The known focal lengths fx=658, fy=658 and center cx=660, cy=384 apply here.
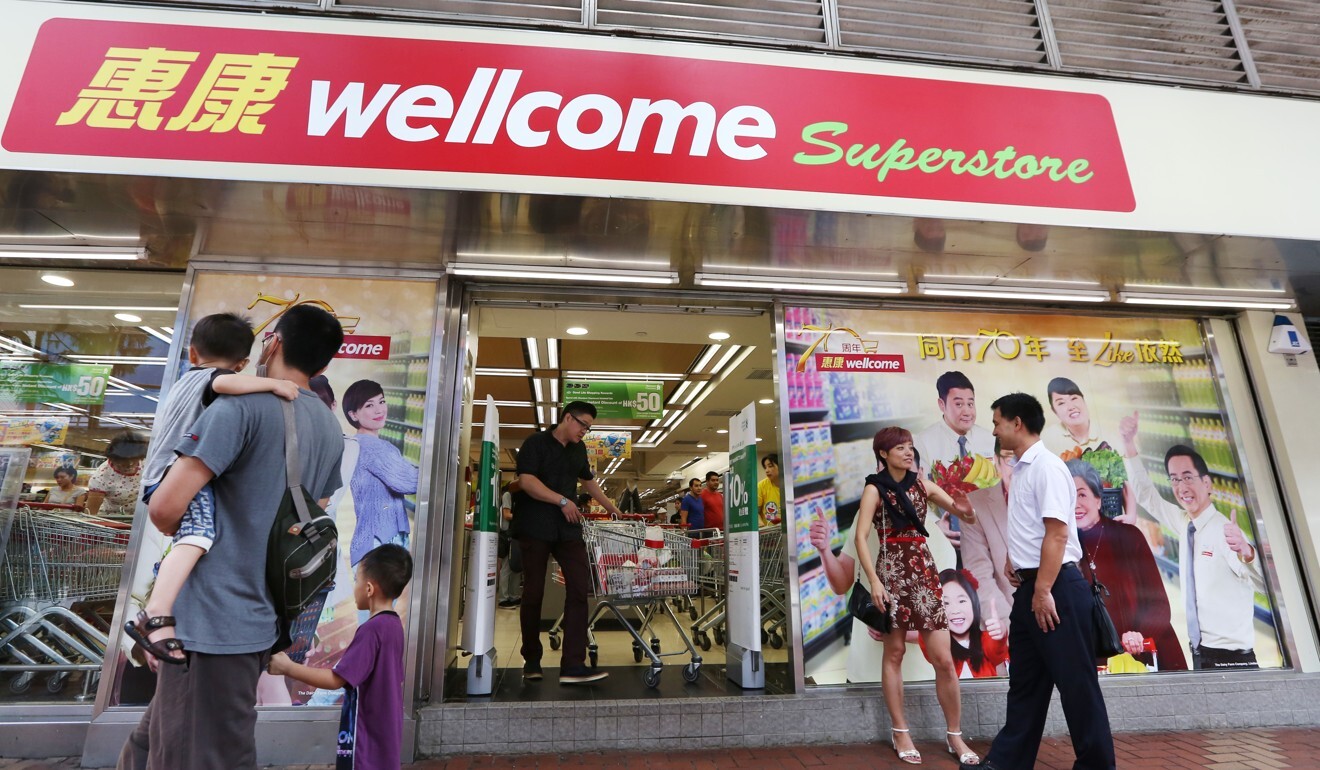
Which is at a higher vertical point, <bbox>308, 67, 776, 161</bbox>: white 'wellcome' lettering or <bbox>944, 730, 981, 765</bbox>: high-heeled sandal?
<bbox>308, 67, 776, 161</bbox>: white 'wellcome' lettering

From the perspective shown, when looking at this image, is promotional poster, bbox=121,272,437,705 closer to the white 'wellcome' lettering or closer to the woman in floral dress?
the white 'wellcome' lettering

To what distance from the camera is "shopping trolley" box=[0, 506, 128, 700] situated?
4184 mm

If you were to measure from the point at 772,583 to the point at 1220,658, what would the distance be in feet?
11.2

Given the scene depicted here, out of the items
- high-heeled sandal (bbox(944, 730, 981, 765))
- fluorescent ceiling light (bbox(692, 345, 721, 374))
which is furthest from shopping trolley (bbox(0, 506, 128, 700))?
fluorescent ceiling light (bbox(692, 345, 721, 374))

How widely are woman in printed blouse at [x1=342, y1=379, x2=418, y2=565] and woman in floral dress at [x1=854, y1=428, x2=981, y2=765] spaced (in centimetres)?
291

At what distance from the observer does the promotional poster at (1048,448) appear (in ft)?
15.5

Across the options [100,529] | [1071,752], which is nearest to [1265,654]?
[1071,752]

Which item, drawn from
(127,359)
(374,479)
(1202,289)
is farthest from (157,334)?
(1202,289)

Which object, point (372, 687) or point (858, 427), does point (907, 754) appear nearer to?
point (858, 427)

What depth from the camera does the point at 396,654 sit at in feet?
8.25

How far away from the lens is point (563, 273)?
15.4 feet

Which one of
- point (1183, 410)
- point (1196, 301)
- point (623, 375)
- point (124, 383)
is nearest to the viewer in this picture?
point (124, 383)

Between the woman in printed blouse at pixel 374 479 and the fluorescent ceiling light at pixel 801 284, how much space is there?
2.44 metres

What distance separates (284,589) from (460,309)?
322cm
